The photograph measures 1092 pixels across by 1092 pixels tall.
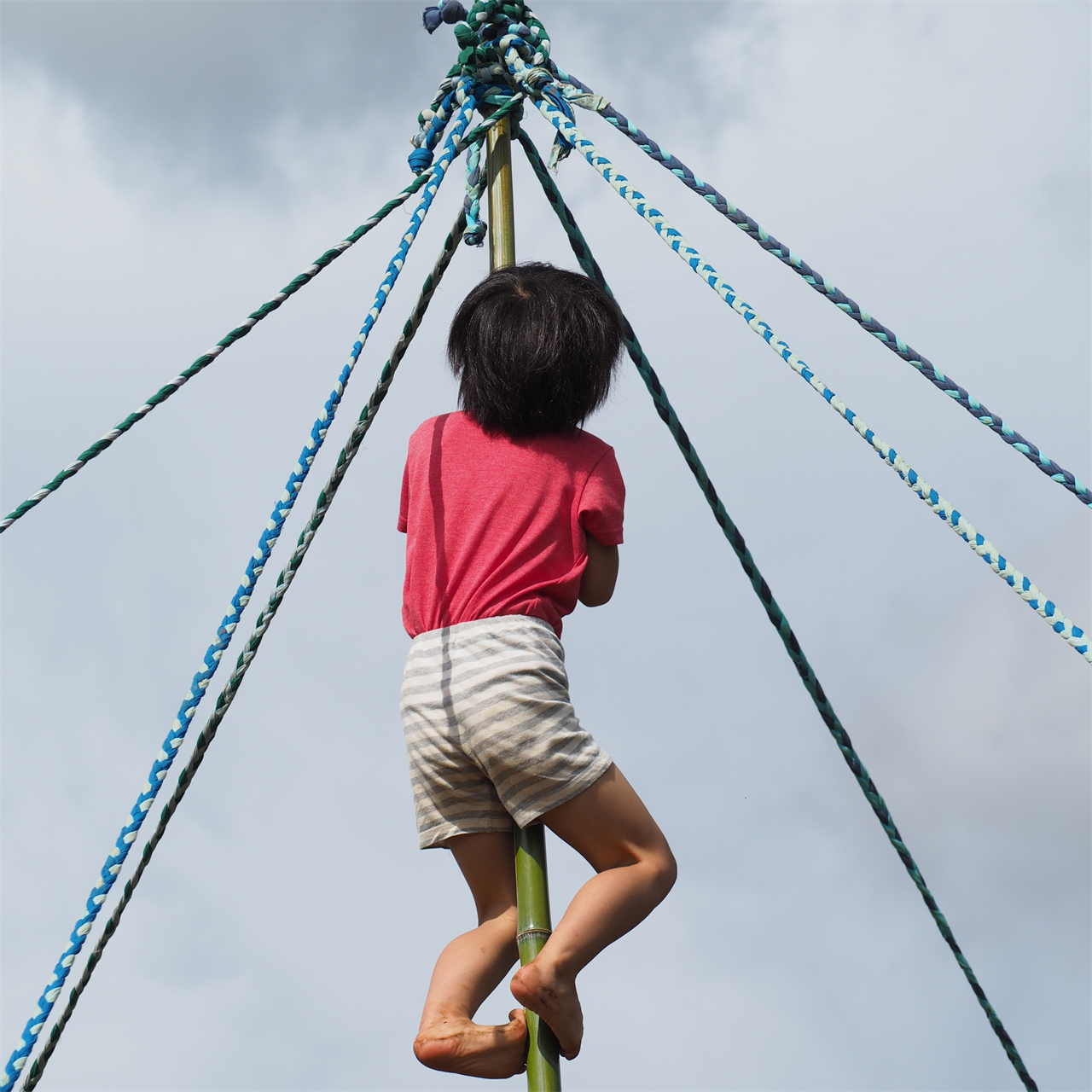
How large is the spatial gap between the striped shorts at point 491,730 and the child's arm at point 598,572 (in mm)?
173

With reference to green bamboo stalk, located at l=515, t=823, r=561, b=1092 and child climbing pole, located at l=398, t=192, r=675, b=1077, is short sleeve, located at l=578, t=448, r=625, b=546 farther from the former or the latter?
green bamboo stalk, located at l=515, t=823, r=561, b=1092

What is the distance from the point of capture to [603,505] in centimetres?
356

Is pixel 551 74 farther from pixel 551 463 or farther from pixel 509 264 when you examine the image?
pixel 551 463

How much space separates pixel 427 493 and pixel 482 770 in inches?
26.9

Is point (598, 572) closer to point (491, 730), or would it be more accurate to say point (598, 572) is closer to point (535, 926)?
point (491, 730)

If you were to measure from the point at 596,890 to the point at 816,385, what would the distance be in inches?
50.1

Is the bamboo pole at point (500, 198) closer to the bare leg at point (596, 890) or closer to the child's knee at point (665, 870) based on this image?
the bare leg at point (596, 890)

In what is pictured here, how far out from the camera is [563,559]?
353 centimetres

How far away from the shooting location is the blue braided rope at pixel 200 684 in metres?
3.46

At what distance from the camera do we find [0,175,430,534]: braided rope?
3.62 m

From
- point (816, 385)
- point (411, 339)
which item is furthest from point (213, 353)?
point (816, 385)

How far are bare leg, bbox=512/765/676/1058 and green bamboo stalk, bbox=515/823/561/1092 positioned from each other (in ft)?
0.15

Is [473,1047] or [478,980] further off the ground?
[478,980]

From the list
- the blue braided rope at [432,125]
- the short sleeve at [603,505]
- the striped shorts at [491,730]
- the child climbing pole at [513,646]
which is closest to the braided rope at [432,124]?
the blue braided rope at [432,125]
